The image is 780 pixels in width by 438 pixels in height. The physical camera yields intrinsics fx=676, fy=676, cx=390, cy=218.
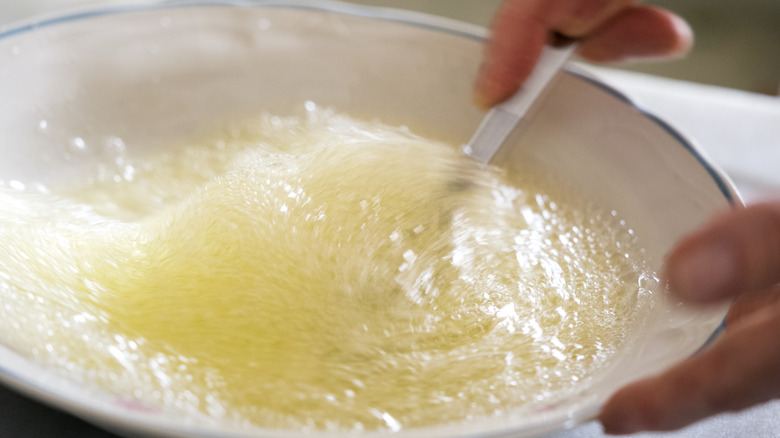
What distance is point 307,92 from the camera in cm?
51

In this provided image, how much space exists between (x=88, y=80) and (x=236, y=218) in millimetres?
177

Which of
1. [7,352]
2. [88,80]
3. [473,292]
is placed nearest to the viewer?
[7,352]

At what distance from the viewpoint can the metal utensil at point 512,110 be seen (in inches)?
15.6

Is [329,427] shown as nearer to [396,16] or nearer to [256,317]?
[256,317]

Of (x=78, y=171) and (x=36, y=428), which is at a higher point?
(x=78, y=171)

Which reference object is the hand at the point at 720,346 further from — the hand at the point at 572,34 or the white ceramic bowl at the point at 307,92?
the hand at the point at 572,34

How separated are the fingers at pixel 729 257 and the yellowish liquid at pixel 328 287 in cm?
7

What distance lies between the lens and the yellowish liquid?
287 mm

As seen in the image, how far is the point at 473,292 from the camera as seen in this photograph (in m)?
0.35

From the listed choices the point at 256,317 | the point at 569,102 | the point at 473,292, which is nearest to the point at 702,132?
the point at 569,102

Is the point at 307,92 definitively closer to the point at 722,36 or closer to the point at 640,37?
the point at 640,37

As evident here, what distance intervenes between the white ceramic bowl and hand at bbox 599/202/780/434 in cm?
7

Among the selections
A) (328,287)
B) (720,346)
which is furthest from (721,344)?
(328,287)

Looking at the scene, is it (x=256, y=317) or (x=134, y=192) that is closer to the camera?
(x=256, y=317)
